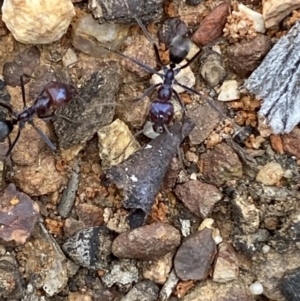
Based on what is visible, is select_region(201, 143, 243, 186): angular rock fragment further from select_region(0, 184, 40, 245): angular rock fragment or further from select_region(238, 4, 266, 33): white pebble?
select_region(0, 184, 40, 245): angular rock fragment

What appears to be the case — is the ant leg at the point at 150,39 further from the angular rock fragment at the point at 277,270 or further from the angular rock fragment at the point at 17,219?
the angular rock fragment at the point at 277,270

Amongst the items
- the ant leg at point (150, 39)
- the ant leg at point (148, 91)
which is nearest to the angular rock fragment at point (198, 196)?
the ant leg at point (148, 91)

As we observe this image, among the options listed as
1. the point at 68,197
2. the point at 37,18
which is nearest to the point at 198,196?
the point at 68,197

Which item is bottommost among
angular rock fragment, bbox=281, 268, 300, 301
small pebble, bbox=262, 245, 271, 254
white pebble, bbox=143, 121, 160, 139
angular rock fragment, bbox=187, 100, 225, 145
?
angular rock fragment, bbox=281, 268, 300, 301

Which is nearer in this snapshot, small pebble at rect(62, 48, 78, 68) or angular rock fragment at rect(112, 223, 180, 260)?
angular rock fragment at rect(112, 223, 180, 260)

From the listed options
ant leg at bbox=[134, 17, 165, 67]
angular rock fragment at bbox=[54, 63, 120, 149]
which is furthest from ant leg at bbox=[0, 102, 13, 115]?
ant leg at bbox=[134, 17, 165, 67]

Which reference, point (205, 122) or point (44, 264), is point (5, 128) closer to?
point (44, 264)
